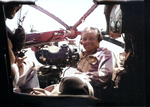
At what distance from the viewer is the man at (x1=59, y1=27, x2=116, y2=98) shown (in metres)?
2.11

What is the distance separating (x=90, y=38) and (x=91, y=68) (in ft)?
1.22

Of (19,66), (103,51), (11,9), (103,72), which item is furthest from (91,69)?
(11,9)

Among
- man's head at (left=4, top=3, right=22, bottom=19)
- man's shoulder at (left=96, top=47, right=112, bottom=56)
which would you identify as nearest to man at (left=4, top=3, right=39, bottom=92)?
man's head at (left=4, top=3, right=22, bottom=19)

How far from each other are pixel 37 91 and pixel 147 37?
5.28 feet

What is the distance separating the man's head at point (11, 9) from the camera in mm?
2091

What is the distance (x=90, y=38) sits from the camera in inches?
83.5

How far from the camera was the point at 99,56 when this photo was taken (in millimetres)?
2121

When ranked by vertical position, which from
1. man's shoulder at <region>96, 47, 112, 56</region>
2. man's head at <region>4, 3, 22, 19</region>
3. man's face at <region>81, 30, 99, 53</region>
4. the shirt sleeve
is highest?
man's head at <region>4, 3, 22, 19</region>

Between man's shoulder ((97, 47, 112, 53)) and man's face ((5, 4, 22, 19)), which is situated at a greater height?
man's face ((5, 4, 22, 19))

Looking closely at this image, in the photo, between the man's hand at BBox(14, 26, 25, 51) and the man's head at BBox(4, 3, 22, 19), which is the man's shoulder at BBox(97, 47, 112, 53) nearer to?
the man's hand at BBox(14, 26, 25, 51)

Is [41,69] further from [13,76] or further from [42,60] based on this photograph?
[13,76]

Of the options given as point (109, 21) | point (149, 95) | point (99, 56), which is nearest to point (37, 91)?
point (99, 56)

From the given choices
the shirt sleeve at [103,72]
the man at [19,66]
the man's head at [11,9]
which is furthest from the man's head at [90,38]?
the man's head at [11,9]

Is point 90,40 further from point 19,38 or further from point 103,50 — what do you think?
point 19,38
